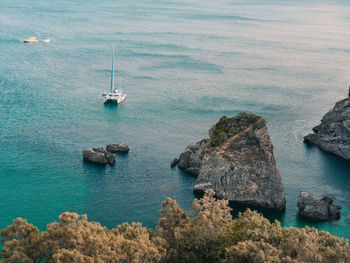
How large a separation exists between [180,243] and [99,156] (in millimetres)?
47578

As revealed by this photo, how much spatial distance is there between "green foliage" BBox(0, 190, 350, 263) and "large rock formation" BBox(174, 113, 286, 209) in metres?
25.7

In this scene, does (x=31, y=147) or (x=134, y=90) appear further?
(x=134, y=90)

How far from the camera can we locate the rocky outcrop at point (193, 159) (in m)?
101

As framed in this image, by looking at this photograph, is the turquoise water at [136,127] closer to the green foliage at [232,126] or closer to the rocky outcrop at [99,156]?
the rocky outcrop at [99,156]

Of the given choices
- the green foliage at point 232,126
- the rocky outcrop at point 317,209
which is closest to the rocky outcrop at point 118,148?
the green foliage at point 232,126

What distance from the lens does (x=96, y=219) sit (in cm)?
8125

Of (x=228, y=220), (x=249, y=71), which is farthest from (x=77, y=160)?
(x=249, y=71)

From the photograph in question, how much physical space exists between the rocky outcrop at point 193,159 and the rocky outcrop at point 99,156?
16275 mm

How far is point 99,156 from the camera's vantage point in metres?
103

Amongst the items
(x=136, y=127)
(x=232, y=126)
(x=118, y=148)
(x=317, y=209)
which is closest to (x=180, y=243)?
(x=317, y=209)

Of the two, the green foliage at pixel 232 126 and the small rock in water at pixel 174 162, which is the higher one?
the green foliage at pixel 232 126

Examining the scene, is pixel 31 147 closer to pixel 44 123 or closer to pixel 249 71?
pixel 44 123

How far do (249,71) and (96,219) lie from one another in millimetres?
128842

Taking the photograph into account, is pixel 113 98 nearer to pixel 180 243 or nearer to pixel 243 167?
pixel 243 167
